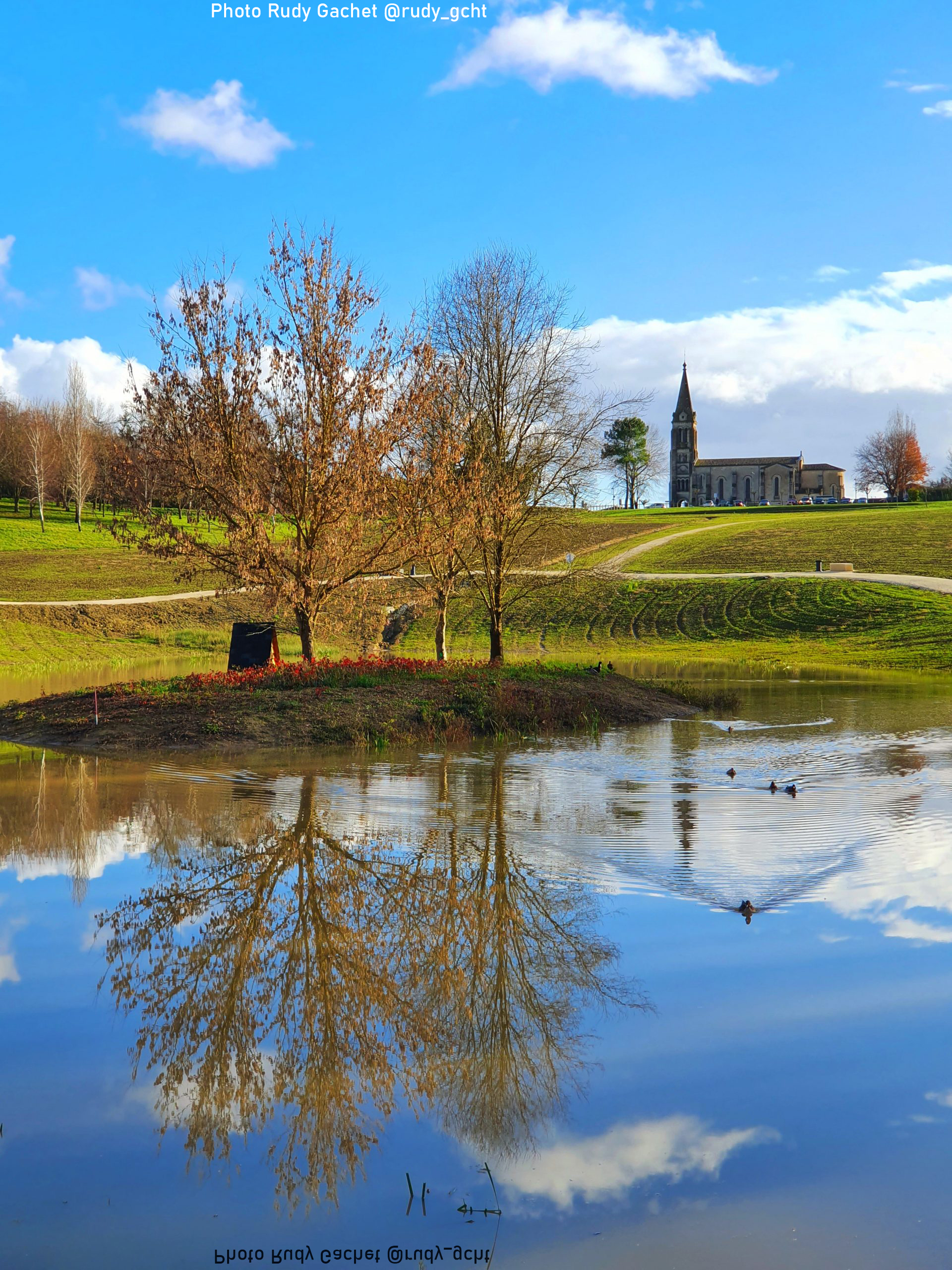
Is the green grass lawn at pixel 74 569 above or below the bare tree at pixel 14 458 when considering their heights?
below

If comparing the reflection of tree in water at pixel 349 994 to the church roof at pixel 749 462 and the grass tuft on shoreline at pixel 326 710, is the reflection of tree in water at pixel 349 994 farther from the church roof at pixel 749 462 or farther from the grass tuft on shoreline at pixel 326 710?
the church roof at pixel 749 462

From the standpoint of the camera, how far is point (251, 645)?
63.7 feet

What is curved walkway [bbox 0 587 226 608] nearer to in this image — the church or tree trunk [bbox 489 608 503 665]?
tree trunk [bbox 489 608 503 665]

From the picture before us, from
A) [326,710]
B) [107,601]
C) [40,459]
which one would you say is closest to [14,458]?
[40,459]

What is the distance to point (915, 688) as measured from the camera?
2295 centimetres

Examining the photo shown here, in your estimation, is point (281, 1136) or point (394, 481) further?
point (394, 481)

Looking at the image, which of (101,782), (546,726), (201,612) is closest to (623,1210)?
(101,782)

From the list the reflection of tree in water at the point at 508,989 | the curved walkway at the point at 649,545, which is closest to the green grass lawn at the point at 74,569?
the curved walkway at the point at 649,545

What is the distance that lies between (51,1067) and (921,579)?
1650 inches

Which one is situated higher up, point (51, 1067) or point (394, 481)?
point (394, 481)

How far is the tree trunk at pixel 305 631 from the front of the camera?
1731 cm

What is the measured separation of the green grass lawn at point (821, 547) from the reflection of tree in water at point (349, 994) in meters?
40.6

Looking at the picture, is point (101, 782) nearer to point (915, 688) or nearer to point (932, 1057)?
point (932, 1057)

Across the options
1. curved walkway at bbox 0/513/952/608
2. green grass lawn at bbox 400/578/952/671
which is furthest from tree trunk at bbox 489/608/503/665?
curved walkway at bbox 0/513/952/608
